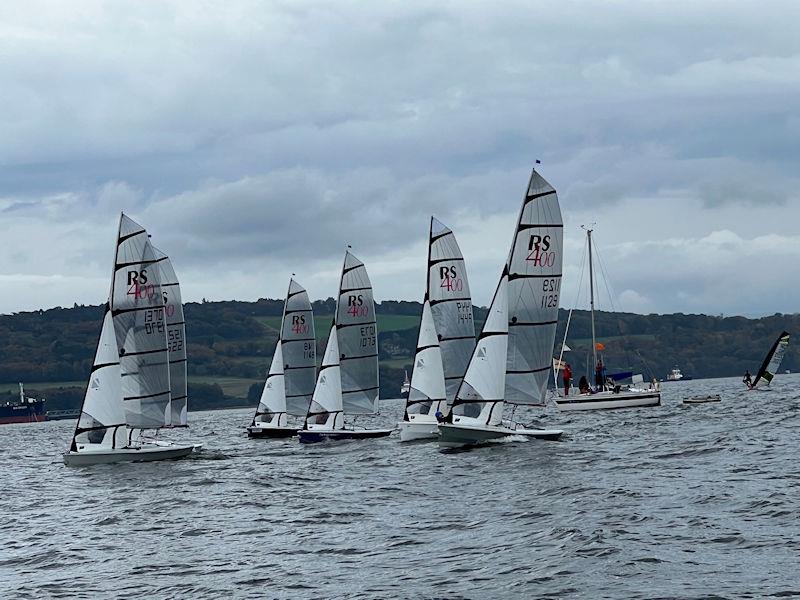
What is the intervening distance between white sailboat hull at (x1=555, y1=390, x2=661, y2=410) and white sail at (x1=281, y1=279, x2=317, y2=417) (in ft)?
81.5

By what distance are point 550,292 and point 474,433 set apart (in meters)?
6.21

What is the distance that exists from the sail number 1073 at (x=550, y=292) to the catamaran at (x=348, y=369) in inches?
537

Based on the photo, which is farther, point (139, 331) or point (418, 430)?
point (418, 430)

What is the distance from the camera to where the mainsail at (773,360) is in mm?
104506

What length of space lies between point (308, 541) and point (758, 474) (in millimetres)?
13288

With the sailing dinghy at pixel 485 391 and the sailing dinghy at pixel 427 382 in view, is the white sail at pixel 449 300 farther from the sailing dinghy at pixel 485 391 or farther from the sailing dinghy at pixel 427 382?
the sailing dinghy at pixel 485 391

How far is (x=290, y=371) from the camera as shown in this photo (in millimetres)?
66188

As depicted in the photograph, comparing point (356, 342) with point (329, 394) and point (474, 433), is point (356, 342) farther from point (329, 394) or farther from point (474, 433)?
point (474, 433)

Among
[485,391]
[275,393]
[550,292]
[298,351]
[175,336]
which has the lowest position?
[485,391]

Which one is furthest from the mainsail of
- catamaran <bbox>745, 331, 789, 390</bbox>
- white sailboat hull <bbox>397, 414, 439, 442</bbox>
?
white sailboat hull <bbox>397, 414, 439, 442</bbox>

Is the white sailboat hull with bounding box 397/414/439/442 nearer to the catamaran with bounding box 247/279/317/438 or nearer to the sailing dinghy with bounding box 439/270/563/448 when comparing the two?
the sailing dinghy with bounding box 439/270/563/448

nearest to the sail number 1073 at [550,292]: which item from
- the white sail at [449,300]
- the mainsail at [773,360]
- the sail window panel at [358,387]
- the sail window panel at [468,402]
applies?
the sail window panel at [468,402]

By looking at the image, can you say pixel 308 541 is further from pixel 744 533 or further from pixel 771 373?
pixel 771 373

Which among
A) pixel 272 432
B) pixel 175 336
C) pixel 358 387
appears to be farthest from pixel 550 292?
pixel 272 432
